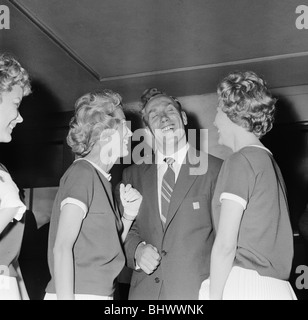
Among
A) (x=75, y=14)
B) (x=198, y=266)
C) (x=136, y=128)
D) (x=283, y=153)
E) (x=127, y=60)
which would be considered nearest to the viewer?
(x=198, y=266)

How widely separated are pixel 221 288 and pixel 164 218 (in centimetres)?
58

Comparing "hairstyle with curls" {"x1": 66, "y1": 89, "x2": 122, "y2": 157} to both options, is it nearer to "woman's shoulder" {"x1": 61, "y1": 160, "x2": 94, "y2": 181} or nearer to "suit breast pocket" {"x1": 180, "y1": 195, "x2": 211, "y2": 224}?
"woman's shoulder" {"x1": 61, "y1": 160, "x2": 94, "y2": 181}

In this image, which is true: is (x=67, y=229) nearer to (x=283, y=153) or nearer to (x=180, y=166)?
(x=180, y=166)

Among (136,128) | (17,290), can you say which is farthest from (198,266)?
(136,128)

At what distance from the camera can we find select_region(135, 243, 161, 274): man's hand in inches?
76.1

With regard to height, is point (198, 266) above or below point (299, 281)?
above

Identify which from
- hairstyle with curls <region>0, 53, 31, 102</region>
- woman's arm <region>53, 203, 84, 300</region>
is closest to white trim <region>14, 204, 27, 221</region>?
woman's arm <region>53, 203, 84, 300</region>

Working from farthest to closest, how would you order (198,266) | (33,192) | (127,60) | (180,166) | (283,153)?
(33,192), (283,153), (127,60), (180,166), (198,266)

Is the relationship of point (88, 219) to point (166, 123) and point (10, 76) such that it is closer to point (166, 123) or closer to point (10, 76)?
point (10, 76)

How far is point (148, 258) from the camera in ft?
6.36

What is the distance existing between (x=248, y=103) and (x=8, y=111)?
864 mm

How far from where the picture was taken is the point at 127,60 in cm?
378

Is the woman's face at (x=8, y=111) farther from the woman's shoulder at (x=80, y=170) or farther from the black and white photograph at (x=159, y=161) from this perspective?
the woman's shoulder at (x=80, y=170)
